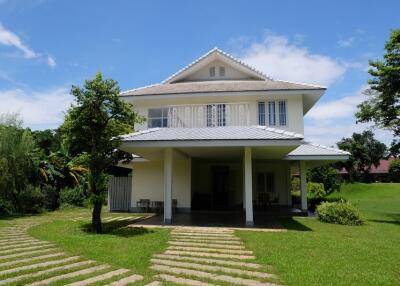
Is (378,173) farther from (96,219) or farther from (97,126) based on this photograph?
(97,126)

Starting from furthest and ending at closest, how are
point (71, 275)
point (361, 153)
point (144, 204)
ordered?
point (361, 153)
point (144, 204)
point (71, 275)

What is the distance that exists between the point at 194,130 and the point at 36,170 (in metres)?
12.3

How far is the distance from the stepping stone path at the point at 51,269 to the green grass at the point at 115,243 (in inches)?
11.6

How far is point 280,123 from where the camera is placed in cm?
1917

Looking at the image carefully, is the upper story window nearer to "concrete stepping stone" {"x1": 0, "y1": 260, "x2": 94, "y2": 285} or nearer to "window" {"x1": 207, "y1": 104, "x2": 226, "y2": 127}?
"window" {"x1": 207, "y1": 104, "x2": 226, "y2": 127}

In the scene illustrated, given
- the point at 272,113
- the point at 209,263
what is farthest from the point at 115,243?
the point at 272,113

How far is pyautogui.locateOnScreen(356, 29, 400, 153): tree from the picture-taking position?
16703 millimetres

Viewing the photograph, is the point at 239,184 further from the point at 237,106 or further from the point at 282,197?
the point at 237,106

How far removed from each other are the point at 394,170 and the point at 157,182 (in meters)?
43.8

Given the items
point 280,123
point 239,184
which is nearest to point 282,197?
point 239,184

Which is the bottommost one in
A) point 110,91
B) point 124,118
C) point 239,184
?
point 239,184

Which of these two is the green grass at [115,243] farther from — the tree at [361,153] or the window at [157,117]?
the tree at [361,153]

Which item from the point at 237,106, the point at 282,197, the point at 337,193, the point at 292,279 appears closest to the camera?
the point at 292,279

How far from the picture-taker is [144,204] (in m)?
20.3
